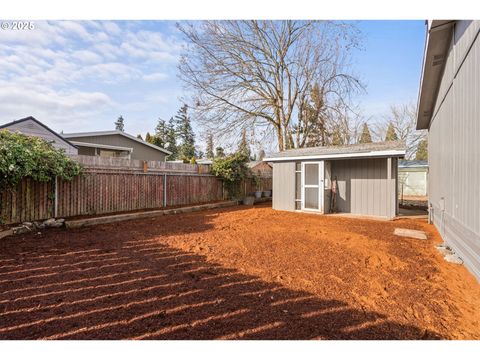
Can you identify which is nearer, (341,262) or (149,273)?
(149,273)

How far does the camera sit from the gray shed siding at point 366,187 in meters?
7.70

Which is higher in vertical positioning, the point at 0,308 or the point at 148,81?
the point at 148,81

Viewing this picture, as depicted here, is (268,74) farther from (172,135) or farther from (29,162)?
(172,135)

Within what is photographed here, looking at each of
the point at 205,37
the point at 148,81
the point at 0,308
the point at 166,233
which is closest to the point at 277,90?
the point at 205,37

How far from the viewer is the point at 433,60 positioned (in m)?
4.89

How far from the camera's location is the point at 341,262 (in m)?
3.56

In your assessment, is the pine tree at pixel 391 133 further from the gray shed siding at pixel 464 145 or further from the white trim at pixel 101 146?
the white trim at pixel 101 146

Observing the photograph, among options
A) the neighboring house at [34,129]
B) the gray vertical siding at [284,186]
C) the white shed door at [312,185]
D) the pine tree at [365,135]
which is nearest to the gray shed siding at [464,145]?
the white shed door at [312,185]

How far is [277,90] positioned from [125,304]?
45.7 ft

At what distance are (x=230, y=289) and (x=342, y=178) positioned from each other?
24.2ft

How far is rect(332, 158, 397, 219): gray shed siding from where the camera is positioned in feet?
25.3

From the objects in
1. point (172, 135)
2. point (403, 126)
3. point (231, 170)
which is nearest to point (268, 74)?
point (231, 170)

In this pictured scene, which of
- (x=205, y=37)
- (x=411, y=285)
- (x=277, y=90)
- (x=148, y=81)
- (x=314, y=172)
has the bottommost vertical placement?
(x=411, y=285)
